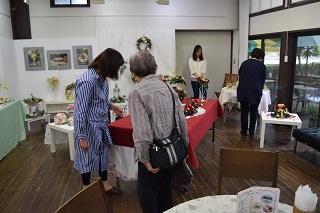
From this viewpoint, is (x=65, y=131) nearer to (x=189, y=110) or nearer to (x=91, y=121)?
(x=91, y=121)

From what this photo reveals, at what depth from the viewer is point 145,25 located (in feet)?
20.6

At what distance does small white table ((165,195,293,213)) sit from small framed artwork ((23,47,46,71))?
18.4 ft

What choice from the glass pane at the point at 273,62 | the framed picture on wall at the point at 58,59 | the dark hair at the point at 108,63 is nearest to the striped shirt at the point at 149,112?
the dark hair at the point at 108,63

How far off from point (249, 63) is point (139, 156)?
332 cm

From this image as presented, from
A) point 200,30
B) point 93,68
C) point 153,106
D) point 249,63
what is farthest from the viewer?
point 200,30

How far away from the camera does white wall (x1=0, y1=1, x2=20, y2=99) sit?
16.8ft

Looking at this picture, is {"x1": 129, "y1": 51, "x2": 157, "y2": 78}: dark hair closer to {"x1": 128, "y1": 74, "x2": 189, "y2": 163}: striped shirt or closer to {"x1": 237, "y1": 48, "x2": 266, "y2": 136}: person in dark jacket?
{"x1": 128, "y1": 74, "x2": 189, "y2": 163}: striped shirt

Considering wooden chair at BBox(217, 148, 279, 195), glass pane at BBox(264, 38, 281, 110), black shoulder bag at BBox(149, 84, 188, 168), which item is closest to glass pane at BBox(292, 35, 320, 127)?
glass pane at BBox(264, 38, 281, 110)

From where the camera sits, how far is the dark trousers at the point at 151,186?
70.2 inches

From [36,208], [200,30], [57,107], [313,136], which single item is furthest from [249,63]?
[57,107]

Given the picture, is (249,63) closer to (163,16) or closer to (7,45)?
(163,16)

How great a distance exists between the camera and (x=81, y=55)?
241 inches

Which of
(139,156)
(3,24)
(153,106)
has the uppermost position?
(3,24)

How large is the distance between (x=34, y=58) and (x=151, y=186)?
5.24 m
